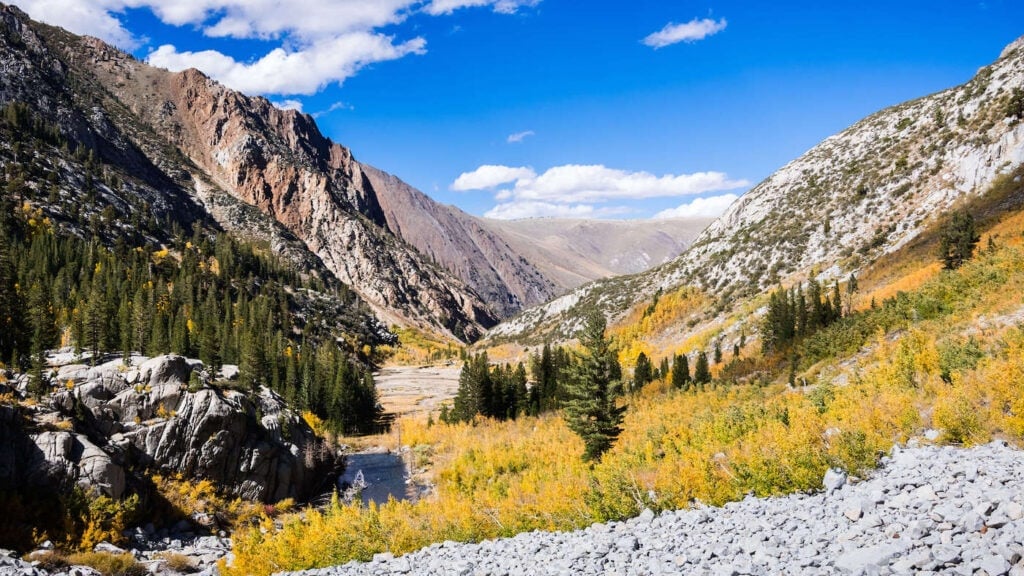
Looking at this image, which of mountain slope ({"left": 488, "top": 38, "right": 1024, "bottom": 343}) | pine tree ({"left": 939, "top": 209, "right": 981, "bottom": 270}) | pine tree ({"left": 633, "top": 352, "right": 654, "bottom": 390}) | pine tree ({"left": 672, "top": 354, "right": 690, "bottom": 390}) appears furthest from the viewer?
mountain slope ({"left": 488, "top": 38, "right": 1024, "bottom": 343})

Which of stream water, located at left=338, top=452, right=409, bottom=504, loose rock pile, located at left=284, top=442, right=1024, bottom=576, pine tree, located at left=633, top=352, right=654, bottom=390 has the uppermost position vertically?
loose rock pile, located at left=284, top=442, right=1024, bottom=576

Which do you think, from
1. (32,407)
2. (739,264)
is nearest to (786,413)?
(32,407)

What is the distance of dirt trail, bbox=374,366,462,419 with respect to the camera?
9262 centimetres

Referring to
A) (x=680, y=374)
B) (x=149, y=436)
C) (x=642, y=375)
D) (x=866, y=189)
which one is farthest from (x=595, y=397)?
(x=866, y=189)

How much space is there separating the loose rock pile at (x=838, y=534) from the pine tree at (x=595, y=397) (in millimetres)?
12716

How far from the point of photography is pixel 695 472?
634 inches

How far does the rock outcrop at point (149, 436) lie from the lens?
2728 cm

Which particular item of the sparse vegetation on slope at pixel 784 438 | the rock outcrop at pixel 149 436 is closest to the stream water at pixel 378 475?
the rock outcrop at pixel 149 436

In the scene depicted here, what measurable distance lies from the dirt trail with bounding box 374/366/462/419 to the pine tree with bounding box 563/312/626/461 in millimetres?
57922

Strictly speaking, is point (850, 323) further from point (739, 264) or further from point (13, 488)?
point (739, 264)

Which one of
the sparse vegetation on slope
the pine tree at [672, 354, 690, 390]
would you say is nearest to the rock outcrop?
the sparse vegetation on slope

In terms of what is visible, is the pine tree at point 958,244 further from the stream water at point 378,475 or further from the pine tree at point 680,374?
the stream water at point 378,475

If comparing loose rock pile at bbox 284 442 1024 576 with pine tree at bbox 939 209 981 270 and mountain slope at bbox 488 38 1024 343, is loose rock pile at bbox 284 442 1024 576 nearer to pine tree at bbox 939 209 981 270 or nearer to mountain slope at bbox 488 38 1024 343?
pine tree at bbox 939 209 981 270

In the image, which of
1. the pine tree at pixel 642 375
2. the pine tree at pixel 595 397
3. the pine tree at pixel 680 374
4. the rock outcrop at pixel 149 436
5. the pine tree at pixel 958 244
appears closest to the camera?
the rock outcrop at pixel 149 436
